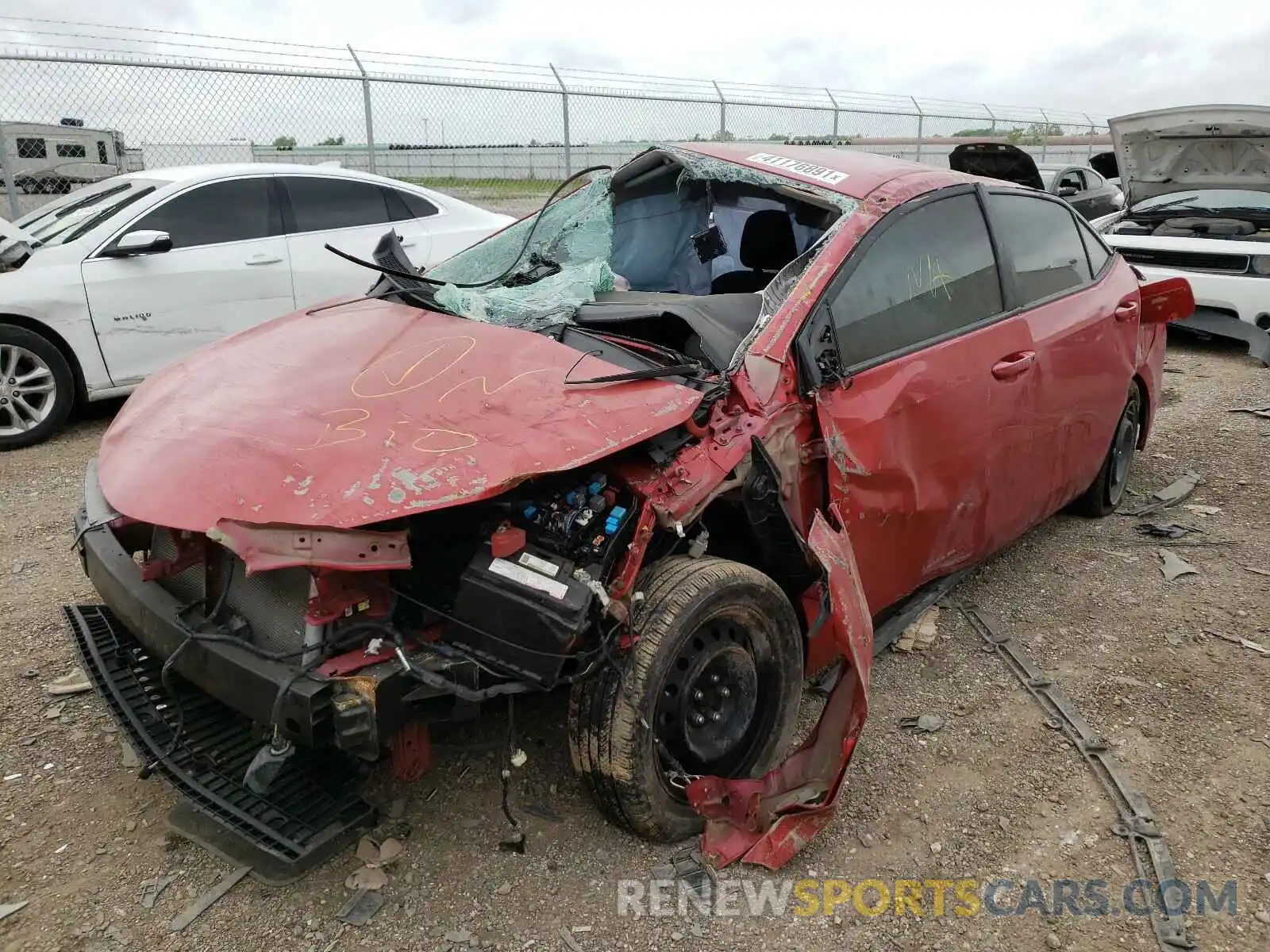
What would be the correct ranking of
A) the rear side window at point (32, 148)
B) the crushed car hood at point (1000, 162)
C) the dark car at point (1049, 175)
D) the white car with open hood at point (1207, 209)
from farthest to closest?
1. the dark car at point (1049, 175)
2. the crushed car hood at point (1000, 162)
3. the rear side window at point (32, 148)
4. the white car with open hood at point (1207, 209)

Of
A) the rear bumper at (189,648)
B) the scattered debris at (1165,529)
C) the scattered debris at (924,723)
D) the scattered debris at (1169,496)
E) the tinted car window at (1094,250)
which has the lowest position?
the scattered debris at (1169,496)

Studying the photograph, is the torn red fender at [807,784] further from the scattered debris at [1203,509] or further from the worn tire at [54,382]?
the worn tire at [54,382]

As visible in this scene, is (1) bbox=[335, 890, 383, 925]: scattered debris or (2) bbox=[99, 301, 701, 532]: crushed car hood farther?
(1) bbox=[335, 890, 383, 925]: scattered debris

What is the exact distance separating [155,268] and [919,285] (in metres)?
4.75

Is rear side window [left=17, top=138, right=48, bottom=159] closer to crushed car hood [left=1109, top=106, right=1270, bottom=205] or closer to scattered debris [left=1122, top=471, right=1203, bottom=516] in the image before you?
scattered debris [left=1122, top=471, right=1203, bottom=516]

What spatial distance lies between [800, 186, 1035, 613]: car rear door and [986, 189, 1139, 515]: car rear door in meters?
0.13

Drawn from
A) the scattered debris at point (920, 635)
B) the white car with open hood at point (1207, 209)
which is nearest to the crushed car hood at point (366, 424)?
the scattered debris at point (920, 635)

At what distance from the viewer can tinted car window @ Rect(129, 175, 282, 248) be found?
19.7 ft

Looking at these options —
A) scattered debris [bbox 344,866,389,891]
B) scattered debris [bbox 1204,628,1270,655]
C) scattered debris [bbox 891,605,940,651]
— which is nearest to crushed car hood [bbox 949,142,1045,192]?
scattered debris [bbox 1204,628,1270,655]

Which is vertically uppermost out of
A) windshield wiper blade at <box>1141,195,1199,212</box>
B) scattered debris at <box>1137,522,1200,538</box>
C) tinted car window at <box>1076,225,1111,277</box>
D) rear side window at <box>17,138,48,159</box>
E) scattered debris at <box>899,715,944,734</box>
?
rear side window at <box>17,138,48,159</box>

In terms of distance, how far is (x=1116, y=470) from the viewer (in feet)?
16.0

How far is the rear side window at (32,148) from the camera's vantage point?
8.35m

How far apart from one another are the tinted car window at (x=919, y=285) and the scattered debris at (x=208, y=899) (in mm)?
2204

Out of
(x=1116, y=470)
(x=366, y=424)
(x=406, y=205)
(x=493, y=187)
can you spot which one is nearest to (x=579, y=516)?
(x=366, y=424)
